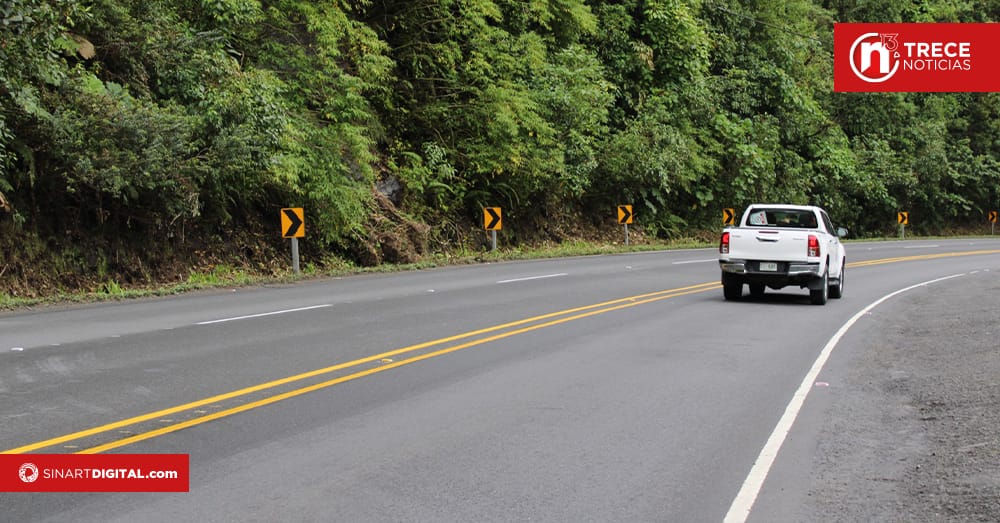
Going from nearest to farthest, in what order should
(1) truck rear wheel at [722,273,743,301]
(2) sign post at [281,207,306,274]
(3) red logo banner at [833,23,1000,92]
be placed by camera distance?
(1) truck rear wheel at [722,273,743,301] → (2) sign post at [281,207,306,274] → (3) red logo banner at [833,23,1000,92]

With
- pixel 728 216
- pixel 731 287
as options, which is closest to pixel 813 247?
pixel 731 287

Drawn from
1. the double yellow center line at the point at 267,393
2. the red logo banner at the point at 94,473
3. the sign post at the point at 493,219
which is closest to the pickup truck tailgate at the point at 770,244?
the double yellow center line at the point at 267,393

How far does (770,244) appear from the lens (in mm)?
18156

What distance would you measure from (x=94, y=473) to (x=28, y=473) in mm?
405

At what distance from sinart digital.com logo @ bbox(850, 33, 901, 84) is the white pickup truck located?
120 feet

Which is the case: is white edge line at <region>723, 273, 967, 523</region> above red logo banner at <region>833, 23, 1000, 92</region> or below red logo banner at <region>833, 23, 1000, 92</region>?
below

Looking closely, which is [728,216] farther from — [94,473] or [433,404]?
[94,473]

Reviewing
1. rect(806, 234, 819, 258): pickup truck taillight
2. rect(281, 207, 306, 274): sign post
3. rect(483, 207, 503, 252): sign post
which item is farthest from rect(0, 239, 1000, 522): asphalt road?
rect(483, 207, 503, 252): sign post

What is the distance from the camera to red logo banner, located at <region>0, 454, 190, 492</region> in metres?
5.80

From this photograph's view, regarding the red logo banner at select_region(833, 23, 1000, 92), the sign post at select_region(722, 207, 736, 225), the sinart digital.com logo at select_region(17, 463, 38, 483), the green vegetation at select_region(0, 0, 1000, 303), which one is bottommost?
the sinart digital.com logo at select_region(17, 463, 38, 483)

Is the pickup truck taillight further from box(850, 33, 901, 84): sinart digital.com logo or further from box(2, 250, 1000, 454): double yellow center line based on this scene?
box(850, 33, 901, 84): sinart digital.com logo

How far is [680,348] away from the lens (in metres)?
12.3

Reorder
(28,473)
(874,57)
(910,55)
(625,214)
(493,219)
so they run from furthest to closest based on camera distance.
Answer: (874,57)
(910,55)
(625,214)
(493,219)
(28,473)

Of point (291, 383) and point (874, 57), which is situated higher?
point (874, 57)
